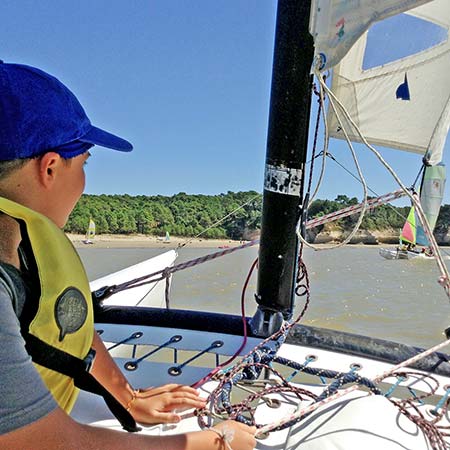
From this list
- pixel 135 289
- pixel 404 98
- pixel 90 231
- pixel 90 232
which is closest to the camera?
pixel 404 98

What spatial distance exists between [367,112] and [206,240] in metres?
23.7

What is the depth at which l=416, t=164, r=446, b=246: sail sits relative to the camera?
235cm

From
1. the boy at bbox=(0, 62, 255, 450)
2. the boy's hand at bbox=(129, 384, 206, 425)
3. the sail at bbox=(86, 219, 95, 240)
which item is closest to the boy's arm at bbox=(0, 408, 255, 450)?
the boy at bbox=(0, 62, 255, 450)

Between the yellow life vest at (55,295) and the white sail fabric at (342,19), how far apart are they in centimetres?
85

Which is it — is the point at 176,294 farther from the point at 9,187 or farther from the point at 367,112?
the point at 9,187

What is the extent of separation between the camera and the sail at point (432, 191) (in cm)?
235

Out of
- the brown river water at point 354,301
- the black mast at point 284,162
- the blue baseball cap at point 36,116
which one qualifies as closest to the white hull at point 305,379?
the black mast at point 284,162

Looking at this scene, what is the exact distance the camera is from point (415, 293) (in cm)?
639

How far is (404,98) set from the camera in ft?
6.78

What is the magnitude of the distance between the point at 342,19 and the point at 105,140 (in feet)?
2.41

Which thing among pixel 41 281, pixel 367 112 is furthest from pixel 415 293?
pixel 41 281

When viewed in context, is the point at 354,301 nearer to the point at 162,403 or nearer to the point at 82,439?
the point at 162,403

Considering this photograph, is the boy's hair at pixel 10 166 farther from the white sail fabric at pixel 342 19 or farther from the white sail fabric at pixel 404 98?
the white sail fabric at pixel 404 98

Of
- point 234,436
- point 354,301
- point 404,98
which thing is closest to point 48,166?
point 234,436
